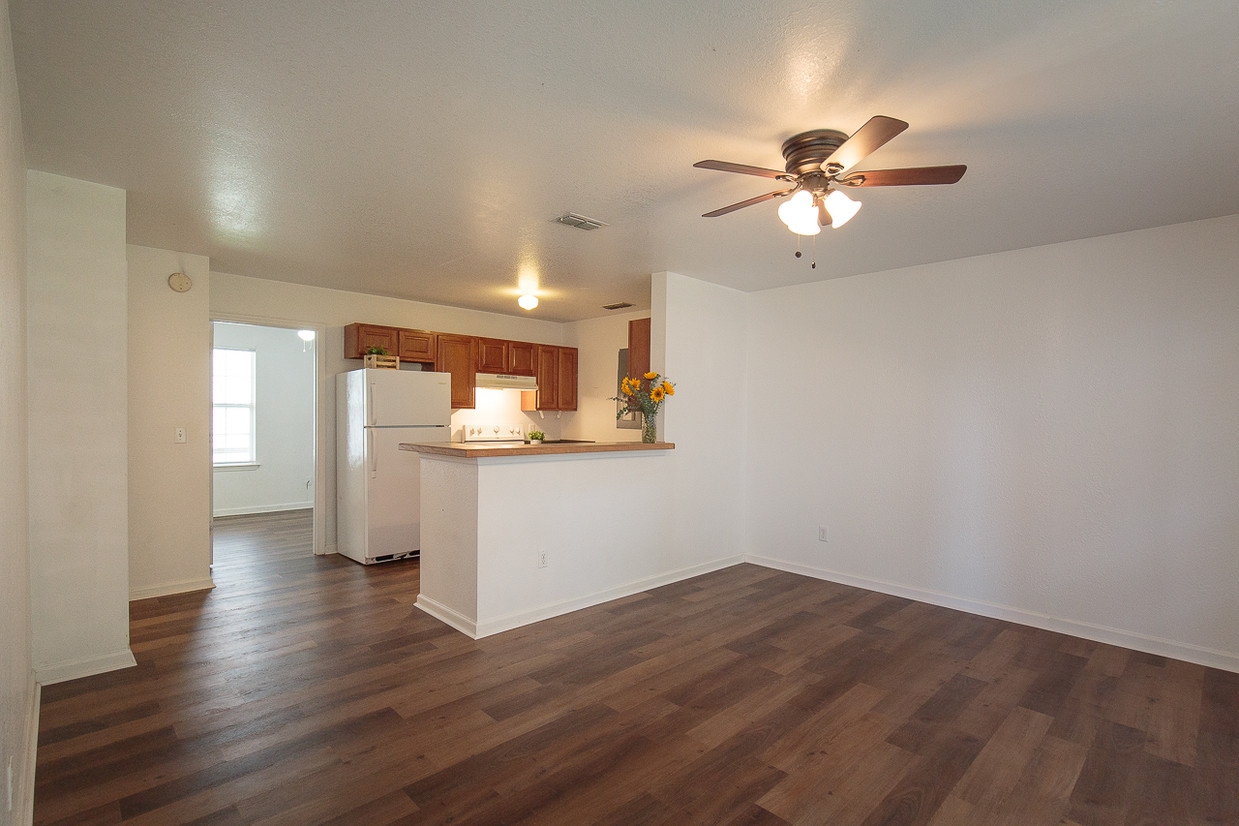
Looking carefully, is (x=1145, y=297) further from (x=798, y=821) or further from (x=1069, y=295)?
(x=798, y=821)

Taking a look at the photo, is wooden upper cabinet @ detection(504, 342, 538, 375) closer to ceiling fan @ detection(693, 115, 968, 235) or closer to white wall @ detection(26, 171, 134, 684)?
white wall @ detection(26, 171, 134, 684)

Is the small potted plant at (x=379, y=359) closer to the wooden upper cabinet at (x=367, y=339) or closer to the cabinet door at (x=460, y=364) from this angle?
the wooden upper cabinet at (x=367, y=339)

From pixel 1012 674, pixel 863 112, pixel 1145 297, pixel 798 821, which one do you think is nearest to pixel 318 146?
pixel 863 112

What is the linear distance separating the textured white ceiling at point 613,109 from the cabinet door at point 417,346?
1899 millimetres

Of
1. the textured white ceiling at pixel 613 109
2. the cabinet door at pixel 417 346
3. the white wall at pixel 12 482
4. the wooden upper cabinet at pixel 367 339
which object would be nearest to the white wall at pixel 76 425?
the textured white ceiling at pixel 613 109

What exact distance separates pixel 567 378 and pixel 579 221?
3.71 metres

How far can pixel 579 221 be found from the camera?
3.40 m

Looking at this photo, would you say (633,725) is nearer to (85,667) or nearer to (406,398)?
(85,667)

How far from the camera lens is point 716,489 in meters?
5.12

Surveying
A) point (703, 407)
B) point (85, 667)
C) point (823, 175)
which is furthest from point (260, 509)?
point (823, 175)

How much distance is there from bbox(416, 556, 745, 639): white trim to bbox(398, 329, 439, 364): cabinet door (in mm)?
2428

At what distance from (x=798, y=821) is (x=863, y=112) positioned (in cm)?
244

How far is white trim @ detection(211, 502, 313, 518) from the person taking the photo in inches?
291

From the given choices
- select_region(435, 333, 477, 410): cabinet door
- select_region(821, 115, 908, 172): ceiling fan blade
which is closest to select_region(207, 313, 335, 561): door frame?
select_region(435, 333, 477, 410): cabinet door
